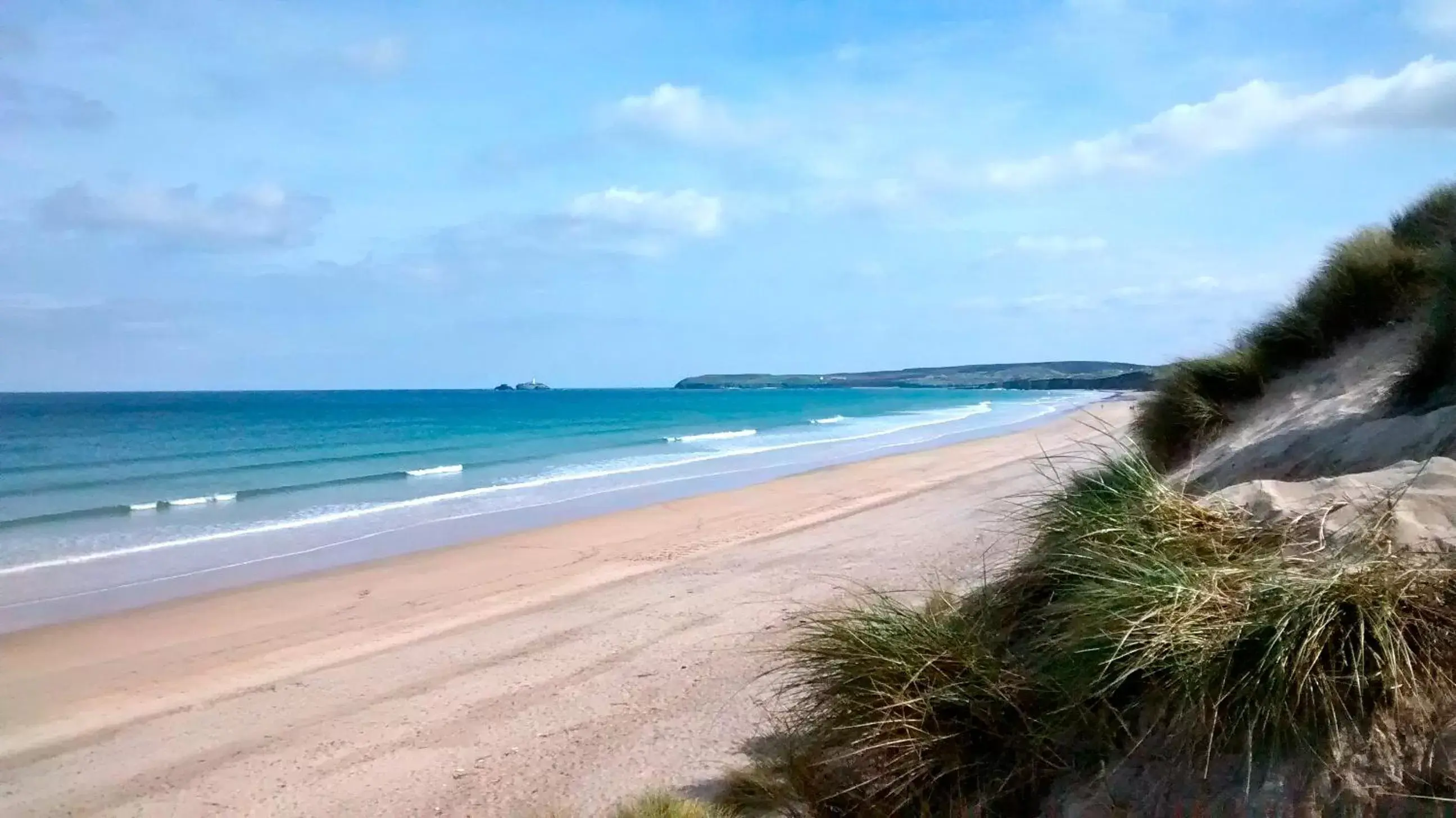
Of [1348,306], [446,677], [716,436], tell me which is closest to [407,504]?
[446,677]

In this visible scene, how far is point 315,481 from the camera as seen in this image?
28.3 m

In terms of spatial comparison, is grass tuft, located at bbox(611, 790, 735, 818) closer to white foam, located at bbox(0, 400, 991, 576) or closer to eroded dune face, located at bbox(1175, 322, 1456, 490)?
eroded dune face, located at bbox(1175, 322, 1456, 490)

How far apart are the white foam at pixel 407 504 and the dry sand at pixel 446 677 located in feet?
16.7

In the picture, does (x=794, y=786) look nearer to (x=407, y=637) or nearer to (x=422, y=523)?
(x=407, y=637)

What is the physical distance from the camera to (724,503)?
806 inches

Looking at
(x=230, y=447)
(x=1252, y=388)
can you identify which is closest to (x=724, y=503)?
(x=1252, y=388)

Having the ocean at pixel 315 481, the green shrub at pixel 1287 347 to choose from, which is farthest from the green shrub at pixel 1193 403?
the ocean at pixel 315 481

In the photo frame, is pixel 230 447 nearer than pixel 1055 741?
No

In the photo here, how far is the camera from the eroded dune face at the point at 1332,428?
5121 millimetres

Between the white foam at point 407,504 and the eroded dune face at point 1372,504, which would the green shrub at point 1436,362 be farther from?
the white foam at point 407,504

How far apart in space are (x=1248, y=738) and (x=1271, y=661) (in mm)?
256

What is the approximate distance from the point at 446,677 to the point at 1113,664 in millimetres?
6741

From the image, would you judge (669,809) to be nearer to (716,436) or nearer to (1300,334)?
(1300,334)

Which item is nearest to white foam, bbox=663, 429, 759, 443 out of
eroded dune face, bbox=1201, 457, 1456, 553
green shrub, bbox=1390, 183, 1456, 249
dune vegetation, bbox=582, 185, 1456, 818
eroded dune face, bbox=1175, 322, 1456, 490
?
green shrub, bbox=1390, 183, 1456, 249
